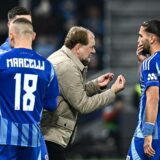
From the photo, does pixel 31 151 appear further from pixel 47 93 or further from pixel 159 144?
pixel 159 144

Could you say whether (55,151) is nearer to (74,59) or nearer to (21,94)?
(74,59)

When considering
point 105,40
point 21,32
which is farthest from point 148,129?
point 105,40

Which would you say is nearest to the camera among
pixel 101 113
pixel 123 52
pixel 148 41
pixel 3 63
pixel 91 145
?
pixel 3 63

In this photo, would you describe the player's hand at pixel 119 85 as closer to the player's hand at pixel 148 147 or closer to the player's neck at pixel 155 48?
the player's neck at pixel 155 48

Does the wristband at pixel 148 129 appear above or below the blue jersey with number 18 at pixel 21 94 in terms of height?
below

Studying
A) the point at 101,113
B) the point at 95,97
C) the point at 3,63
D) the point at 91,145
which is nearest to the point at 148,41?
the point at 95,97

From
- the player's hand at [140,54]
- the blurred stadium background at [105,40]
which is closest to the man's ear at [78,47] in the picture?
the player's hand at [140,54]

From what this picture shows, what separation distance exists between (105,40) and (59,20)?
1342 millimetres

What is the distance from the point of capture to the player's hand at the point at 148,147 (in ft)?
24.7

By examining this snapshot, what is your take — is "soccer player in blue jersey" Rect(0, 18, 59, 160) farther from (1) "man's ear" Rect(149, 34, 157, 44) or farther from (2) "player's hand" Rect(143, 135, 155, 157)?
(1) "man's ear" Rect(149, 34, 157, 44)

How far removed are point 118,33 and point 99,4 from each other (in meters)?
0.87

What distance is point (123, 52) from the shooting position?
757 inches

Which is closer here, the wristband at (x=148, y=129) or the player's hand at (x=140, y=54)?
the wristband at (x=148, y=129)

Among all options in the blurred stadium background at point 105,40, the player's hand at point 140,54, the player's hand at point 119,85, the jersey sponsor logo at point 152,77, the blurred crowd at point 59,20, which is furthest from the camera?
the blurred crowd at point 59,20
